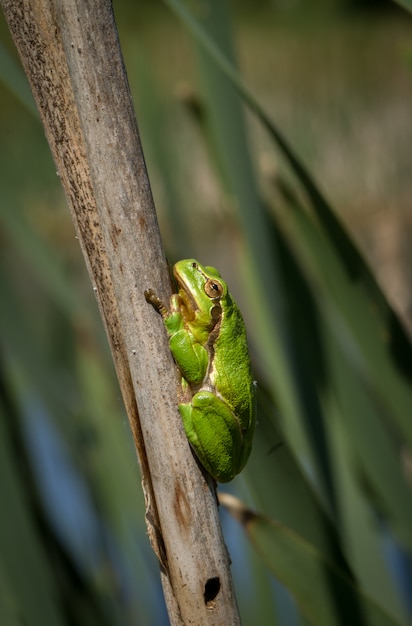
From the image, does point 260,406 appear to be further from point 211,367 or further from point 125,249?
point 125,249

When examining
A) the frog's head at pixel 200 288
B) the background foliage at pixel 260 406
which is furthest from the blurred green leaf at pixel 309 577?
the frog's head at pixel 200 288

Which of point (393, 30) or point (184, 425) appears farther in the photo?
point (393, 30)

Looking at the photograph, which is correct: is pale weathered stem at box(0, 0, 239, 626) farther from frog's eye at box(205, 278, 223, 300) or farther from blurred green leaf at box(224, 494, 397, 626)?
frog's eye at box(205, 278, 223, 300)

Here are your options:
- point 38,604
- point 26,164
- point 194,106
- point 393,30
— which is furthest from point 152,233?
point 393,30

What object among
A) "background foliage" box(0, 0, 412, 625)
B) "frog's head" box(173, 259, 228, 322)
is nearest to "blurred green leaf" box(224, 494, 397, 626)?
"background foliage" box(0, 0, 412, 625)

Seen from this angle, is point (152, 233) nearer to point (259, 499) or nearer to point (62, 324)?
point (259, 499)

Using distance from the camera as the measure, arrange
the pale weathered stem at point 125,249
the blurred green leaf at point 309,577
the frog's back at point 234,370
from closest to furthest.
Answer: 1. the pale weathered stem at point 125,249
2. the blurred green leaf at point 309,577
3. the frog's back at point 234,370

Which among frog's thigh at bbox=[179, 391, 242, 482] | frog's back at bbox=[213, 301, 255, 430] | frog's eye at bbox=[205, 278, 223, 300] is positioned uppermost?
frog's eye at bbox=[205, 278, 223, 300]

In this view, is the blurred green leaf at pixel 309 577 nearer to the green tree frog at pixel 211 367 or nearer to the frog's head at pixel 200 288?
the green tree frog at pixel 211 367
